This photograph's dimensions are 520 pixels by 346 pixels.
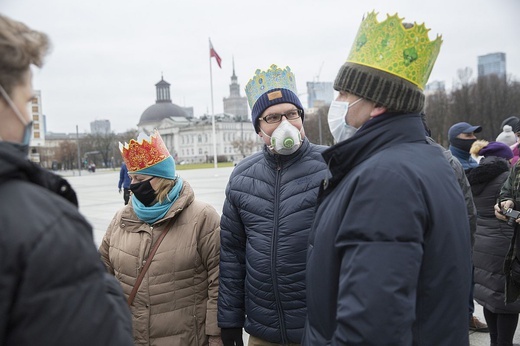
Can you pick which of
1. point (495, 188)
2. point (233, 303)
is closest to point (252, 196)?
point (233, 303)

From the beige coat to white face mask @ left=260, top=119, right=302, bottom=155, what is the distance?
679mm

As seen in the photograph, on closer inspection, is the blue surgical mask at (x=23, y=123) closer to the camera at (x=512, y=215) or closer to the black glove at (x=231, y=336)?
the black glove at (x=231, y=336)

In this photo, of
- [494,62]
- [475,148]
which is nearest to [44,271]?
[475,148]

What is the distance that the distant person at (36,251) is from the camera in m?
1.05

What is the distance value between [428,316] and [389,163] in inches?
22.7

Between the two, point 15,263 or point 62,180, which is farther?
point 62,180

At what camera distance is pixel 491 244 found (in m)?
4.40

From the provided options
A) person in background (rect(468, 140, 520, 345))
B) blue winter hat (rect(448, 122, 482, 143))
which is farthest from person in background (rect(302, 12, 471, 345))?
blue winter hat (rect(448, 122, 482, 143))

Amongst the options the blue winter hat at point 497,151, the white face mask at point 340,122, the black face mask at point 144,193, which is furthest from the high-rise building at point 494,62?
the white face mask at point 340,122

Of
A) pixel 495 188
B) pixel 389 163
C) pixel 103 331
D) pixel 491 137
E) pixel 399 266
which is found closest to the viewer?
pixel 103 331

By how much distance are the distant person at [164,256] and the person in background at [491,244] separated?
272 cm

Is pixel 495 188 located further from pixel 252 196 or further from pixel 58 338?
pixel 58 338

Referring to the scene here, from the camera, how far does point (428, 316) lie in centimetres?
167

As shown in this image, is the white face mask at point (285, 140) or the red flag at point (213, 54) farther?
the red flag at point (213, 54)
